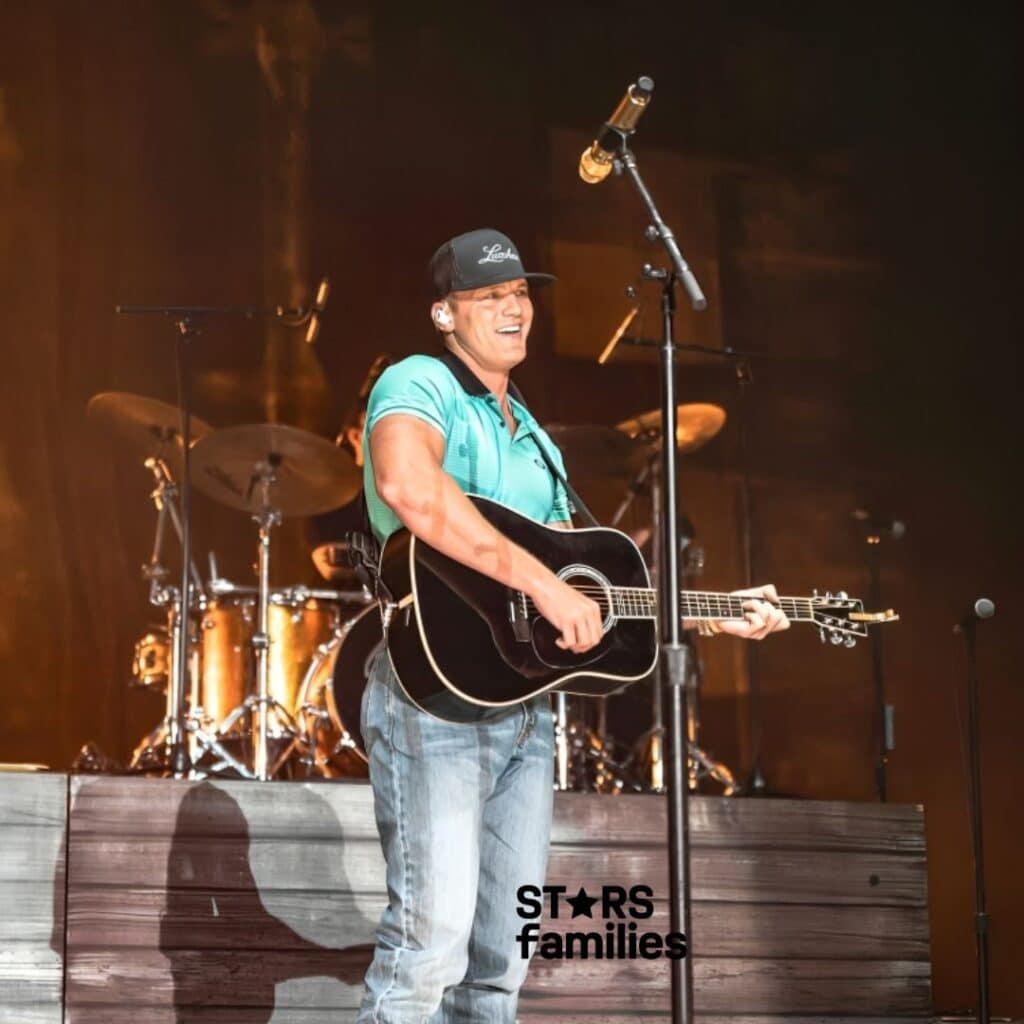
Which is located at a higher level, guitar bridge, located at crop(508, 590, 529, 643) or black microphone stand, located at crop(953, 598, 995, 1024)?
guitar bridge, located at crop(508, 590, 529, 643)

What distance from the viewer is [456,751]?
2992mm

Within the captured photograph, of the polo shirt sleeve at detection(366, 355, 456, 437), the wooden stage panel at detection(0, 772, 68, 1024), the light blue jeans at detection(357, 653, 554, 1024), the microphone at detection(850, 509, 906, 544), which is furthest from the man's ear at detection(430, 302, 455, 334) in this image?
the microphone at detection(850, 509, 906, 544)

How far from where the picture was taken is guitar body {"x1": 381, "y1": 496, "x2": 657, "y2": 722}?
3002 millimetres

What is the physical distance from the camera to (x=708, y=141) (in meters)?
→ 7.17

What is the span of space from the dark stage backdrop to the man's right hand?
12.7 ft

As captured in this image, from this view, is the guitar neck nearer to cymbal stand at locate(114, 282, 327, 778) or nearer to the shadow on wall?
the shadow on wall

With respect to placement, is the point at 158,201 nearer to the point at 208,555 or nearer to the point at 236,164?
the point at 236,164

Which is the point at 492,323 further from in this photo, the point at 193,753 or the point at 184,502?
the point at 193,753

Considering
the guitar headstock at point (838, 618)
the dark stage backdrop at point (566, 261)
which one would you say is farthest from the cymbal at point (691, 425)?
the guitar headstock at point (838, 618)

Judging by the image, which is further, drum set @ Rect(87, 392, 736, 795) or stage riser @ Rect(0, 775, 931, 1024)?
drum set @ Rect(87, 392, 736, 795)

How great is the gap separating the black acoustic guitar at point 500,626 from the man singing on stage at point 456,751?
0.17ft

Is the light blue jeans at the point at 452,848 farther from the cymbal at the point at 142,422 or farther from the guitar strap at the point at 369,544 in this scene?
the cymbal at the point at 142,422

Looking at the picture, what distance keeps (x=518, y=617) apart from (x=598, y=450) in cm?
335

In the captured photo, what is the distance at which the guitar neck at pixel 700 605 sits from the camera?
10.9 ft
